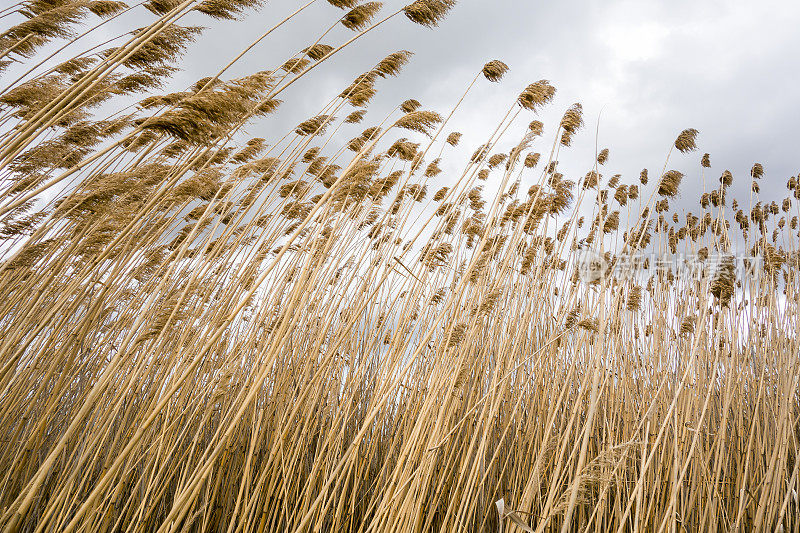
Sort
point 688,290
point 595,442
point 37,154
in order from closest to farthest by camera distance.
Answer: point 37,154, point 595,442, point 688,290

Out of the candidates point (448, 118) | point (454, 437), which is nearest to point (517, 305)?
point (454, 437)

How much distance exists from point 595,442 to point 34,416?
10.2 ft

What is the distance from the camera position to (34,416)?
2.52 meters

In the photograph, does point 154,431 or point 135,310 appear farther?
point 135,310

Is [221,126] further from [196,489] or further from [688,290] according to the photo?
[688,290]

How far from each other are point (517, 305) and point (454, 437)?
822 millimetres

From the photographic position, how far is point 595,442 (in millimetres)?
2887

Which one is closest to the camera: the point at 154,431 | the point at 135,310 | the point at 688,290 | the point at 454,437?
the point at 454,437

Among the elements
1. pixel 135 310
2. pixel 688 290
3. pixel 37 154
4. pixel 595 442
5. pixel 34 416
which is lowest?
Answer: pixel 34 416

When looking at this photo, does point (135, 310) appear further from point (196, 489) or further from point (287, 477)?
point (196, 489)

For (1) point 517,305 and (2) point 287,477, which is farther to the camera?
(1) point 517,305

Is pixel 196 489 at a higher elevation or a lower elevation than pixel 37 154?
lower

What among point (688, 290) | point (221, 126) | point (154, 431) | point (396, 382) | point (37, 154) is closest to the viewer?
point (221, 126)

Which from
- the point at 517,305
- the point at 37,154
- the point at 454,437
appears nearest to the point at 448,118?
the point at 517,305
